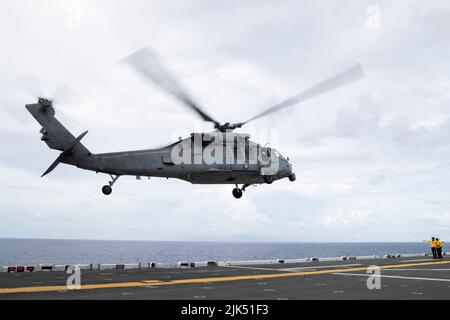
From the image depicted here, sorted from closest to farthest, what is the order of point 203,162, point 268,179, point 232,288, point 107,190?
1. point 232,288
2. point 107,190
3. point 203,162
4. point 268,179

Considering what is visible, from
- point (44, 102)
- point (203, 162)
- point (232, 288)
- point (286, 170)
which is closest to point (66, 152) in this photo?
point (44, 102)

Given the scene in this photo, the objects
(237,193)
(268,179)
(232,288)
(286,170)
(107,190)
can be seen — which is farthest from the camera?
(237,193)

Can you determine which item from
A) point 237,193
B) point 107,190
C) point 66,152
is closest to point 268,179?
point 237,193

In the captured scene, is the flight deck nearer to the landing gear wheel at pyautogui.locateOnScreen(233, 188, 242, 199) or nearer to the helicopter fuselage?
the helicopter fuselage

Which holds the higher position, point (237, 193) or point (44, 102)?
point (44, 102)

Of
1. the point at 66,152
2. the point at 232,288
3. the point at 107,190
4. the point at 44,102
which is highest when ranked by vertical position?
the point at 44,102

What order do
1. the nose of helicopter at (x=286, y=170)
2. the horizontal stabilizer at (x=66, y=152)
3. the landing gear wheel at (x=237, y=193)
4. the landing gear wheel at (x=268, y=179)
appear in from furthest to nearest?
1. the landing gear wheel at (x=237, y=193)
2. the nose of helicopter at (x=286, y=170)
3. the landing gear wheel at (x=268, y=179)
4. the horizontal stabilizer at (x=66, y=152)

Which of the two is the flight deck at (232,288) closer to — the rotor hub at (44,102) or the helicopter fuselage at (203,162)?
the helicopter fuselage at (203,162)

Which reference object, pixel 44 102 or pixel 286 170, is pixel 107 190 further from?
pixel 286 170

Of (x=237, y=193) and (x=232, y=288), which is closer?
(x=232, y=288)

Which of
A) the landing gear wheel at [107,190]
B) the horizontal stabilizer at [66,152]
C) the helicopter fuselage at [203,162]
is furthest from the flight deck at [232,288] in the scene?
the helicopter fuselage at [203,162]

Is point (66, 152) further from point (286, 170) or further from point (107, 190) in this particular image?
point (286, 170)
